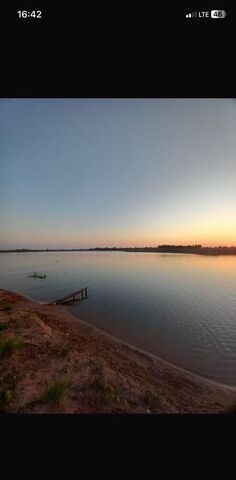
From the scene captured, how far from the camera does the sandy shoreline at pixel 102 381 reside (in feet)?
13.4

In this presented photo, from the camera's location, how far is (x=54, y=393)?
13.3 feet

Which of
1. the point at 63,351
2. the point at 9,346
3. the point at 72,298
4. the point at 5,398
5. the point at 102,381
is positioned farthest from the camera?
the point at 72,298

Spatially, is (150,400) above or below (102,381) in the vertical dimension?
below

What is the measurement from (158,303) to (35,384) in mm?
13302

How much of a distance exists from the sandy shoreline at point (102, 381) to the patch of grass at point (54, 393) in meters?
0.07

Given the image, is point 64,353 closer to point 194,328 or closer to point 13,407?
point 13,407

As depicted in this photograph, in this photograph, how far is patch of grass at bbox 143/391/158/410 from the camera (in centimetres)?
438

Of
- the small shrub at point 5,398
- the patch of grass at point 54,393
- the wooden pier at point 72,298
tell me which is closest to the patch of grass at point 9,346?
the small shrub at point 5,398

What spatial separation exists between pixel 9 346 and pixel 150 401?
365cm
